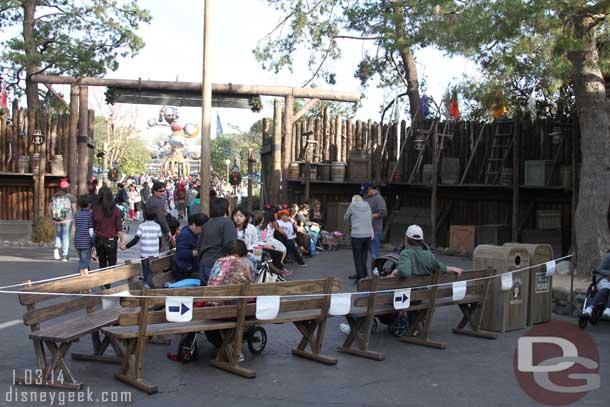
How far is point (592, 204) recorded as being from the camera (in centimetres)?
1244

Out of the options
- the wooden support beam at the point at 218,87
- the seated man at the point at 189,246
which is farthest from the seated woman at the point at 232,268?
the wooden support beam at the point at 218,87

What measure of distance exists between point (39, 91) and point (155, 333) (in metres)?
25.7

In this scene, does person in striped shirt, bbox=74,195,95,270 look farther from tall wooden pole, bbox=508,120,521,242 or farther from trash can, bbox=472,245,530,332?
tall wooden pole, bbox=508,120,521,242

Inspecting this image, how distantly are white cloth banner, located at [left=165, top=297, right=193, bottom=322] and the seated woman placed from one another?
0.88 m

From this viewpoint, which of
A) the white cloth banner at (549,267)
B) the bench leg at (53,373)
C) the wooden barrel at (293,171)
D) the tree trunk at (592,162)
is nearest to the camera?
the bench leg at (53,373)

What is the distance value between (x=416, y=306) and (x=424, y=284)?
0.28 metres

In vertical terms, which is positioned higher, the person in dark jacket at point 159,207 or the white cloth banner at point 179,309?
the person in dark jacket at point 159,207

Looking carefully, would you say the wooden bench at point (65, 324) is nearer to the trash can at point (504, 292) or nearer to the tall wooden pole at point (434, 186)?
the trash can at point (504, 292)

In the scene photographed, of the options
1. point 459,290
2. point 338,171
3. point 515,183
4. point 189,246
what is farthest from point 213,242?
point 338,171

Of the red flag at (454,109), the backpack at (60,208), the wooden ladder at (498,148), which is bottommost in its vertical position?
the backpack at (60,208)

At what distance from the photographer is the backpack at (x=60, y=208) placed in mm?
15219

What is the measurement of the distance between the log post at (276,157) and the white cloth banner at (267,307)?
496 inches

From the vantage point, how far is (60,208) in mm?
15203

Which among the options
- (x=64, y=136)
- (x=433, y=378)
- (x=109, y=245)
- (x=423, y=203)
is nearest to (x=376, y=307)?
(x=433, y=378)
